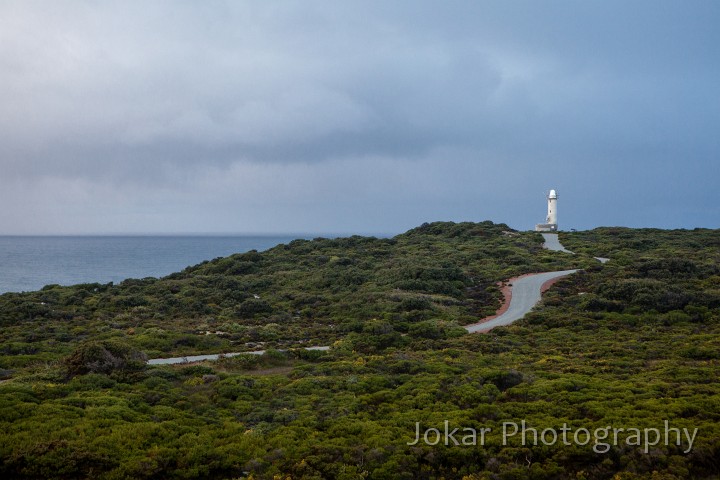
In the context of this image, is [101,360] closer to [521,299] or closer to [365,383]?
[365,383]

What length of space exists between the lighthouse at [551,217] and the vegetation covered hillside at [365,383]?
4142 cm

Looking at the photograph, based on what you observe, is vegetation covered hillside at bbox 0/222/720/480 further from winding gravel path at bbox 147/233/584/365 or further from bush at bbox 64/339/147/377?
winding gravel path at bbox 147/233/584/365

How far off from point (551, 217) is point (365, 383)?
70.5 meters

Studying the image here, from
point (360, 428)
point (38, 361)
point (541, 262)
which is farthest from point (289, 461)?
point (541, 262)

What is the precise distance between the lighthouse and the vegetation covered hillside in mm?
41421

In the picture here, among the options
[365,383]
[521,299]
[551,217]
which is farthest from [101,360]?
[551,217]

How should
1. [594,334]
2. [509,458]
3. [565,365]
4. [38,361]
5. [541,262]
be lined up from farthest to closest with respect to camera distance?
[541,262] → [594,334] → [38,361] → [565,365] → [509,458]

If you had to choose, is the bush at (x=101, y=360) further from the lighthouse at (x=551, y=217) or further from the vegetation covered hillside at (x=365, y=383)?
the lighthouse at (x=551, y=217)

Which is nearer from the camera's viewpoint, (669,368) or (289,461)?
(289,461)

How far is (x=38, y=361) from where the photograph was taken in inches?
769

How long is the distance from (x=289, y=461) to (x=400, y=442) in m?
2.49

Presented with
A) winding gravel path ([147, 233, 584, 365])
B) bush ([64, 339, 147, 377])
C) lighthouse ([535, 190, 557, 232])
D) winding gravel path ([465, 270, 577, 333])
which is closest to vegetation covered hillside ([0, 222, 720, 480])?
bush ([64, 339, 147, 377])

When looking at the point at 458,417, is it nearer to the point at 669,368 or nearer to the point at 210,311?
the point at 669,368

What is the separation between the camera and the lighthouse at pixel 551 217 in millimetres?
77000
